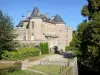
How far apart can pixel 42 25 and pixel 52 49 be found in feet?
20.1

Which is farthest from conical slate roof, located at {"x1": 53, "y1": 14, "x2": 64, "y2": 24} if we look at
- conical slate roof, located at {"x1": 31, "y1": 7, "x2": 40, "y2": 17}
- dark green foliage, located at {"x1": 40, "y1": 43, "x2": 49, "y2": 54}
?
dark green foliage, located at {"x1": 40, "y1": 43, "x2": 49, "y2": 54}

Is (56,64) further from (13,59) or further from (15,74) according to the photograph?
(15,74)

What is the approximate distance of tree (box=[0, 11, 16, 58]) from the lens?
120ft

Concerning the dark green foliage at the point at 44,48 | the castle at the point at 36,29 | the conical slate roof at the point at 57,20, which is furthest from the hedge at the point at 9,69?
the conical slate roof at the point at 57,20

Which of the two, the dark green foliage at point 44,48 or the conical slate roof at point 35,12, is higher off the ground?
the conical slate roof at point 35,12

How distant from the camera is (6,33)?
36656mm

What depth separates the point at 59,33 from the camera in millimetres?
69938

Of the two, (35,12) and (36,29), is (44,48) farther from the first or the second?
(35,12)

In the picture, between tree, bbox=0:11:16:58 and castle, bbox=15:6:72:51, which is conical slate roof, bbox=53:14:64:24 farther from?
tree, bbox=0:11:16:58

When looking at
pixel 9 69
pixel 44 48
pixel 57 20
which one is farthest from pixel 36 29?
pixel 9 69

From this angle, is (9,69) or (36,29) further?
(36,29)

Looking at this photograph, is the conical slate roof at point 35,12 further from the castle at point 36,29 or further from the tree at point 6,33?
the tree at point 6,33

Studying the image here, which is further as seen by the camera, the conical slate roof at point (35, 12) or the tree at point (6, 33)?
the conical slate roof at point (35, 12)

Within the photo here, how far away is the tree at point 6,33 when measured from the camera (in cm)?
3650
